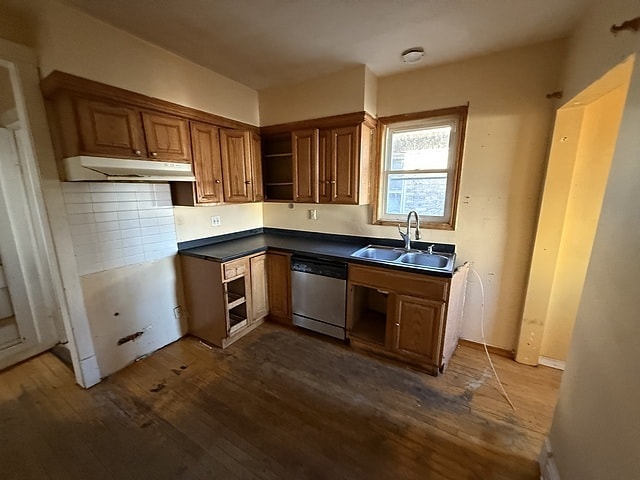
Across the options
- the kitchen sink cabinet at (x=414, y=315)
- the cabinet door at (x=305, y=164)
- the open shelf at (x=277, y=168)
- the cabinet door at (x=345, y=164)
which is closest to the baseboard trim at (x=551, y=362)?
the kitchen sink cabinet at (x=414, y=315)

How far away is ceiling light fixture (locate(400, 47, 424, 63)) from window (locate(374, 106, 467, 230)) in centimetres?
44

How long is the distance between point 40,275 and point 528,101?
14.7 ft

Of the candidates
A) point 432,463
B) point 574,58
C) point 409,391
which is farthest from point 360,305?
point 574,58

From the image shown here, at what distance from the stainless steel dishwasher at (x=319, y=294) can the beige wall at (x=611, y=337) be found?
159cm

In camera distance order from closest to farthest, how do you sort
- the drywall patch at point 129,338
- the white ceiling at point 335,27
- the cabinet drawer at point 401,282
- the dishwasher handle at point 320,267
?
the white ceiling at point 335,27, the cabinet drawer at point 401,282, the drywall patch at point 129,338, the dishwasher handle at point 320,267

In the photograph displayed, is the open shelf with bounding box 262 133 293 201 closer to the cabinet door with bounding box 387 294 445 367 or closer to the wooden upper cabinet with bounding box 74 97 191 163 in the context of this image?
the wooden upper cabinet with bounding box 74 97 191 163

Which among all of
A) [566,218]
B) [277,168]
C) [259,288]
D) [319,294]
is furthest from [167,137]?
[566,218]

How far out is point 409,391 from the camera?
2.04 metres

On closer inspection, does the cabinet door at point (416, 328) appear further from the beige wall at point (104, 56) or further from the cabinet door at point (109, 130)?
the beige wall at point (104, 56)

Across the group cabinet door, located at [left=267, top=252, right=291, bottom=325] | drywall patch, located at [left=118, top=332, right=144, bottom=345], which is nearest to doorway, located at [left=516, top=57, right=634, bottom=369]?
cabinet door, located at [left=267, top=252, right=291, bottom=325]

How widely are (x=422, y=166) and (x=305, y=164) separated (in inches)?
46.6

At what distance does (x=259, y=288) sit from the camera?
2.86 meters

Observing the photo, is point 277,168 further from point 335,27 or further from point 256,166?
point 335,27

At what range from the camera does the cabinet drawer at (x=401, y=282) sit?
2.05m
